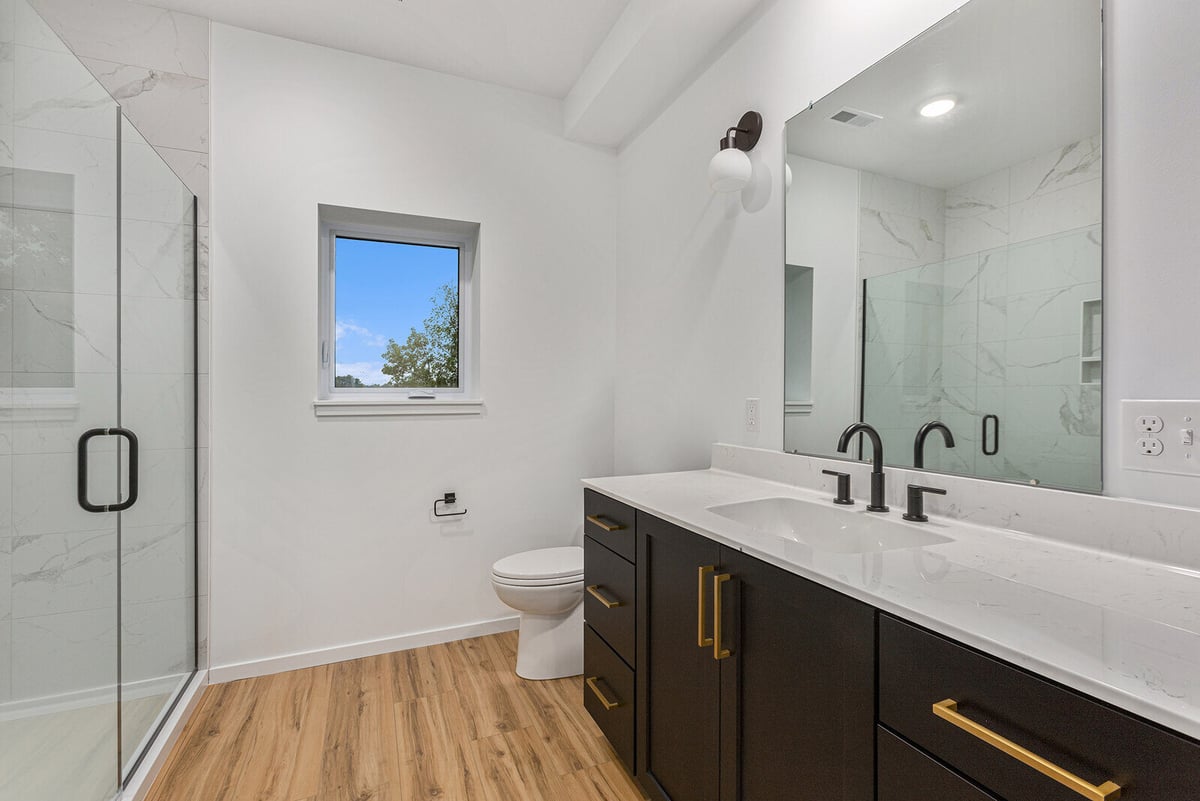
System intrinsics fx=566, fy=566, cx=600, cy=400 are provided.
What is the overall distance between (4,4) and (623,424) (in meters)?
2.37

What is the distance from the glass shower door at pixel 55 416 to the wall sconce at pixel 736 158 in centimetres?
169

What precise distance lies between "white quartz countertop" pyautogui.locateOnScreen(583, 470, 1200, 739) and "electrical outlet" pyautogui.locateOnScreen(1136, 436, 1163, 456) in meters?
0.18

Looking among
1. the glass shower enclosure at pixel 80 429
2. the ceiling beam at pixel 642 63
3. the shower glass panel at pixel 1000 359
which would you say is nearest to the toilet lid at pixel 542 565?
the glass shower enclosure at pixel 80 429

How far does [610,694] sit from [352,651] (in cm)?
133

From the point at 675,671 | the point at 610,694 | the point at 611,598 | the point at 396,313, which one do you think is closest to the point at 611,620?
the point at 611,598

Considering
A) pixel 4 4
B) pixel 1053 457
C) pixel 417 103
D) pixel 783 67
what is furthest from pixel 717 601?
pixel 417 103

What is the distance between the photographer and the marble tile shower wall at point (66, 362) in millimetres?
1107

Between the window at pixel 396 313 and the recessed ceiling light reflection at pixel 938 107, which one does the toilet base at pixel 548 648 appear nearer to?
the window at pixel 396 313

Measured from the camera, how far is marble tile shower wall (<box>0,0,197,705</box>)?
1.11 metres

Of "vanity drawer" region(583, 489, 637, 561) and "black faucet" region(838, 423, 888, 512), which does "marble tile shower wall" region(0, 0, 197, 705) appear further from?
"black faucet" region(838, 423, 888, 512)

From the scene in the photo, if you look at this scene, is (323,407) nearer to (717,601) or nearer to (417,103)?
(417,103)

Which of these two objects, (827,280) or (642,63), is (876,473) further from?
(642,63)

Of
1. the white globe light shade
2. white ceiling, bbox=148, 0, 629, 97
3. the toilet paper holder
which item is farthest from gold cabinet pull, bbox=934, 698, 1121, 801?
white ceiling, bbox=148, 0, 629, 97

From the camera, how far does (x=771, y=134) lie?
5.99 ft
